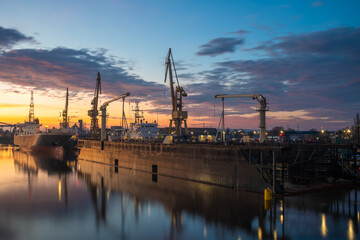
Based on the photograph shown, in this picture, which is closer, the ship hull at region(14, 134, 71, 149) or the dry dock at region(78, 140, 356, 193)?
the dry dock at region(78, 140, 356, 193)

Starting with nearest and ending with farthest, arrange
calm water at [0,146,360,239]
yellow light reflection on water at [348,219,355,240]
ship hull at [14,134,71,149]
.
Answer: yellow light reflection on water at [348,219,355,240], calm water at [0,146,360,239], ship hull at [14,134,71,149]

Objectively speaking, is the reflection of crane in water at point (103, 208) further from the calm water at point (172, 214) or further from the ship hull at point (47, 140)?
the ship hull at point (47, 140)

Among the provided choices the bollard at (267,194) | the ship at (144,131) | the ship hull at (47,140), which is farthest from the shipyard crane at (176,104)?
the ship hull at (47,140)

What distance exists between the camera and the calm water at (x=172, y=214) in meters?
27.9

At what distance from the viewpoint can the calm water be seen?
2791cm

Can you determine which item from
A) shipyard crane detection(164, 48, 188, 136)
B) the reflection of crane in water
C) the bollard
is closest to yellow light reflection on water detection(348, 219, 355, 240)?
the bollard

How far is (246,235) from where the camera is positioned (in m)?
26.8

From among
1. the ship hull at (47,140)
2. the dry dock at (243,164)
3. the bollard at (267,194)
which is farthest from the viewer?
the ship hull at (47,140)

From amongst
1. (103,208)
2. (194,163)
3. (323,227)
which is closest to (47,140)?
(194,163)

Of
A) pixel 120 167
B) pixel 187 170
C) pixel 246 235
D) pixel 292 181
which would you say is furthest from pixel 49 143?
pixel 246 235

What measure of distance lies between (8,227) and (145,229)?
1456 cm

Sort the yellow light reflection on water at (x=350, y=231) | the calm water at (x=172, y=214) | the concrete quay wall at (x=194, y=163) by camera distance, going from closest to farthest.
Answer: the yellow light reflection on water at (x=350, y=231) → the calm water at (x=172, y=214) → the concrete quay wall at (x=194, y=163)

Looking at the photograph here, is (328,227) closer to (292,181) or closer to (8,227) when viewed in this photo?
(292,181)

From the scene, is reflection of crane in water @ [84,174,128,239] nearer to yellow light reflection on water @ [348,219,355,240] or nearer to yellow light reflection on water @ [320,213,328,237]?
yellow light reflection on water @ [320,213,328,237]
